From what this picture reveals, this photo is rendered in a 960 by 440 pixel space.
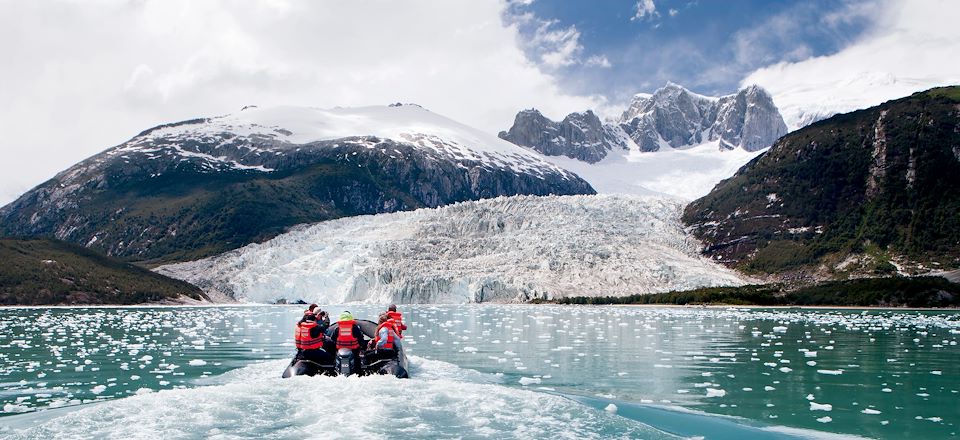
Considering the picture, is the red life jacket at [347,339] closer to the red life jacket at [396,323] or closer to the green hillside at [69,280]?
the red life jacket at [396,323]

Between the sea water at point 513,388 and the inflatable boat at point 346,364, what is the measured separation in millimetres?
1073

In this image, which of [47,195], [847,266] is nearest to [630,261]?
[847,266]

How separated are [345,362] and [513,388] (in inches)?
166

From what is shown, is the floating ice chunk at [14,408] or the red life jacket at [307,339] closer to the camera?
the floating ice chunk at [14,408]

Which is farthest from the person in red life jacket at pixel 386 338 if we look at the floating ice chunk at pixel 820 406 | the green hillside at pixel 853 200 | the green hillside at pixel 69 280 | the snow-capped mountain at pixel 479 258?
the green hillside at pixel 853 200

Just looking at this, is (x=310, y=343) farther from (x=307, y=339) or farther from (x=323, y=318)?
(x=323, y=318)

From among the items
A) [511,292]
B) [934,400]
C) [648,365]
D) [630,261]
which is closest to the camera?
[934,400]

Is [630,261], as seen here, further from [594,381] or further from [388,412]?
[388,412]

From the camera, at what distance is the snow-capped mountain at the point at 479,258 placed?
78.4m

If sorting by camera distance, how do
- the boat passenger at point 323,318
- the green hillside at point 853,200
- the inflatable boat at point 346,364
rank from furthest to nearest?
1. the green hillside at point 853,200
2. the boat passenger at point 323,318
3. the inflatable boat at point 346,364

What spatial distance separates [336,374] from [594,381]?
6269mm

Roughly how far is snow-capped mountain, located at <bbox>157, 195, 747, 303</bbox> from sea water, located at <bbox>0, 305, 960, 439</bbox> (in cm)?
4677

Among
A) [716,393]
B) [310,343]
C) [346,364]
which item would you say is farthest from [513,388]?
[310,343]

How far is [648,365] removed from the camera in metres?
20.5
